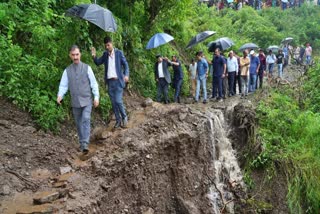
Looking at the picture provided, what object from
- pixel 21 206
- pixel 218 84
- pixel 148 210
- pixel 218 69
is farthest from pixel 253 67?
pixel 21 206

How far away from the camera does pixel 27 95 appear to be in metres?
7.60

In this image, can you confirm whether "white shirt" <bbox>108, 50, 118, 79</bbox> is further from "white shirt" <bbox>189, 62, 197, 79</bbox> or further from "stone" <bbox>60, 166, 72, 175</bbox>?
"white shirt" <bbox>189, 62, 197, 79</bbox>

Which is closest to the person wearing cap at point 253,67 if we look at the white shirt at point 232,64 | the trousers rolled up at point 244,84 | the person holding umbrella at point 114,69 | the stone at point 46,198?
the trousers rolled up at point 244,84

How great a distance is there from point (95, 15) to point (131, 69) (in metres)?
4.63

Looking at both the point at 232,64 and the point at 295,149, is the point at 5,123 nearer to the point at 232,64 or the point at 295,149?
the point at 295,149

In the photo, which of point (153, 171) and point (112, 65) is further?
point (112, 65)

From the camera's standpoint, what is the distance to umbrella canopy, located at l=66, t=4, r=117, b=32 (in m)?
7.60

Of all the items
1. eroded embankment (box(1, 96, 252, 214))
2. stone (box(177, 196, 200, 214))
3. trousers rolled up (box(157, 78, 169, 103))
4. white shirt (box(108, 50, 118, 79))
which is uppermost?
white shirt (box(108, 50, 118, 79))

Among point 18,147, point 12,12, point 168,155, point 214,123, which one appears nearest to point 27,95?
point 18,147

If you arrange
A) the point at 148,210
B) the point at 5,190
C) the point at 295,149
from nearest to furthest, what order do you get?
the point at 5,190
the point at 148,210
the point at 295,149

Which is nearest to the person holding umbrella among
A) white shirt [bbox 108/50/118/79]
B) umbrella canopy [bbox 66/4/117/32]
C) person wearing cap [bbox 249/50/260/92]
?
white shirt [bbox 108/50/118/79]

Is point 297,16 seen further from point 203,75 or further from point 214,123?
point 214,123

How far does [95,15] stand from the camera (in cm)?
769

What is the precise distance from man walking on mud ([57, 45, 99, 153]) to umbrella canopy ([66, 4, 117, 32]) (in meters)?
1.12
